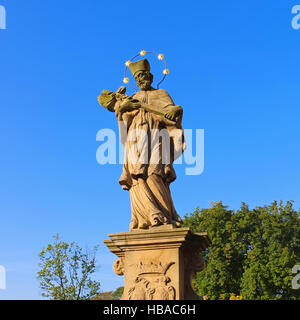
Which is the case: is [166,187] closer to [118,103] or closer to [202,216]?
[118,103]

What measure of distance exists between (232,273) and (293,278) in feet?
13.4

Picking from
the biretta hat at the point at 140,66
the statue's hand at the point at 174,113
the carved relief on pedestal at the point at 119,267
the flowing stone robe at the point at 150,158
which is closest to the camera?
the flowing stone robe at the point at 150,158

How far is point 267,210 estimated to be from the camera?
32312 millimetres

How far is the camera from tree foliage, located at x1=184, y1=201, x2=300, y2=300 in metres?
28.1

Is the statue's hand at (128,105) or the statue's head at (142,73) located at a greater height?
the statue's head at (142,73)

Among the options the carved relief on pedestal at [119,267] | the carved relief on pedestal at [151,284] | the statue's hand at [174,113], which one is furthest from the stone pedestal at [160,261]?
the statue's hand at [174,113]

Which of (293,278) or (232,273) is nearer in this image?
(293,278)

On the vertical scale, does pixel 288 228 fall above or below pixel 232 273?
above

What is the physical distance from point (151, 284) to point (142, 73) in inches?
172

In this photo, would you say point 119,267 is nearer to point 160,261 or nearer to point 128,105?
point 160,261

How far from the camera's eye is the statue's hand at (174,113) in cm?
920

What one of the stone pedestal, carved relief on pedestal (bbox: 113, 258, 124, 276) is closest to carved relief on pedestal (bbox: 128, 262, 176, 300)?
the stone pedestal

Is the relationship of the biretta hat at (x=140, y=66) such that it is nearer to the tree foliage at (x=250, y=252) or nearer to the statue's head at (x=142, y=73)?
the statue's head at (x=142, y=73)
